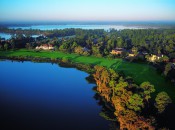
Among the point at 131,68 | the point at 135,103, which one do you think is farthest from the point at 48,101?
the point at 131,68

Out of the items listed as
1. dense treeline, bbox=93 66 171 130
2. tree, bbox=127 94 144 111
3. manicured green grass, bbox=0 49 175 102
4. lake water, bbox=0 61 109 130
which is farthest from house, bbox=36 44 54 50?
tree, bbox=127 94 144 111

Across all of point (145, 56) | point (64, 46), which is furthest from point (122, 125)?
point (64, 46)

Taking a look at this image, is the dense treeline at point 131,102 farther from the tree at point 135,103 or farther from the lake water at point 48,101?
the lake water at point 48,101

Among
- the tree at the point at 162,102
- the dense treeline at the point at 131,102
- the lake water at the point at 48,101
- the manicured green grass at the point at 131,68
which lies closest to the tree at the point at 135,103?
the dense treeline at the point at 131,102

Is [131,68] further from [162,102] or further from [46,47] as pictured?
[46,47]

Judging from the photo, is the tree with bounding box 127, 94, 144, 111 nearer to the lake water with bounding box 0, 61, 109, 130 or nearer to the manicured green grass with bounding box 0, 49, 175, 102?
the lake water with bounding box 0, 61, 109, 130
